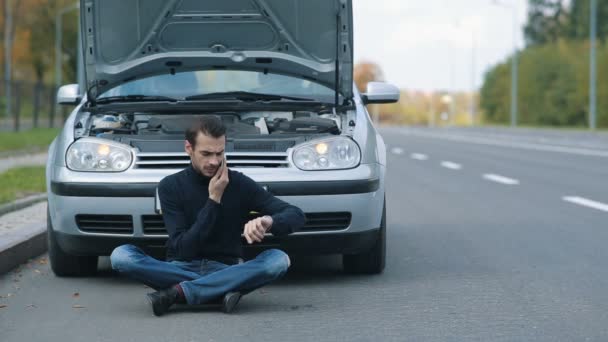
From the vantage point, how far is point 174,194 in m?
6.44

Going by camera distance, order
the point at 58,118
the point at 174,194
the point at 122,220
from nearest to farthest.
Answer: the point at 174,194 < the point at 122,220 < the point at 58,118

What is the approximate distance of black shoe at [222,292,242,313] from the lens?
6.20 metres

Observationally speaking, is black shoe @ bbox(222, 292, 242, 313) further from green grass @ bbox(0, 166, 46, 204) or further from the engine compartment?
green grass @ bbox(0, 166, 46, 204)

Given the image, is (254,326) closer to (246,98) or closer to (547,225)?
(246,98)

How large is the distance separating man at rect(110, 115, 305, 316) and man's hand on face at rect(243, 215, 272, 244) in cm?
5

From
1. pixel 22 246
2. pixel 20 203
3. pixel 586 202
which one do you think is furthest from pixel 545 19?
pixel 22 246

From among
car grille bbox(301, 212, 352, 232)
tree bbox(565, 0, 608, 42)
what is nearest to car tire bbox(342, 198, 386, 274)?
car grille bbox(301, 212, 352, 232)

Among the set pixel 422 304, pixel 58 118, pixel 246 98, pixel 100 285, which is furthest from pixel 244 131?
pixel 58 118

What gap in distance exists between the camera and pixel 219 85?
854 cm

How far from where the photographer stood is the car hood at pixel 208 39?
27.9 feet

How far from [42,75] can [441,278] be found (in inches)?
3222

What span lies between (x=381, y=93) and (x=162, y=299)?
3082 millimetres

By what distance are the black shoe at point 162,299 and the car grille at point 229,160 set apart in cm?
107

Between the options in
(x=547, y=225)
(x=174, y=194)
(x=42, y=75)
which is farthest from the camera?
(x=42, y=75)
